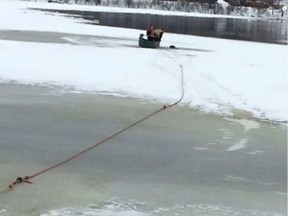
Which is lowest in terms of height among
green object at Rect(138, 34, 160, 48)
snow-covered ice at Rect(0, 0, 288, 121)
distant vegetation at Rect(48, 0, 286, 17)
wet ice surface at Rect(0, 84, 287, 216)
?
wet ice surface at Rect(0, 84, 287, 216)

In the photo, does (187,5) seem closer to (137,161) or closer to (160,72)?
(160,72)

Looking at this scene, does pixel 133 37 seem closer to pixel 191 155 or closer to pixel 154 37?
pixel 154 37

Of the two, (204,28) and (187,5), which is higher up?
(187,5)

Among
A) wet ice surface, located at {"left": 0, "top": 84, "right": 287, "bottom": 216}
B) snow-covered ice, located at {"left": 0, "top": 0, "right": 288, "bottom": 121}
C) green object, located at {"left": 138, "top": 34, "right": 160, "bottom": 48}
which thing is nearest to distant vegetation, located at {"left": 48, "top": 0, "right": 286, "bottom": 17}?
green object, located at {"left": 138, "top": 34, "right": 160, "bottom": 48}

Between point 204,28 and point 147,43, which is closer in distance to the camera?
point 147,43

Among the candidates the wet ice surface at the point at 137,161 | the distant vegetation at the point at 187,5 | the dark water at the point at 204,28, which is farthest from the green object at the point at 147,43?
the distant vegetation at the point at 187,5

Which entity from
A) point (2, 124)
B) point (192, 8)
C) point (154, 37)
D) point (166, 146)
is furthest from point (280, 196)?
point (192, 8)

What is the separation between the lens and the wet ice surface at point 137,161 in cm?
542

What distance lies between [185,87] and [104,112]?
3361 millimetres

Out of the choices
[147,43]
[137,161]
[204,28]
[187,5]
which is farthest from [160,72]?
[187,5]

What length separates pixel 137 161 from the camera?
22.5 ft

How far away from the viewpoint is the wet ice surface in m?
5.42

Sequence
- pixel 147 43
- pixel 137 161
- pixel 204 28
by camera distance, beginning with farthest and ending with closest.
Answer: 1. pixel 204 28
2. pixel 147 43
3. pixel 137 161

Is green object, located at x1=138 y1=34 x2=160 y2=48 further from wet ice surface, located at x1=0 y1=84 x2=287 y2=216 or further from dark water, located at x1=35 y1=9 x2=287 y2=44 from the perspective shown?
wet ice surface, located at x1=0 y1=84 x2=287 y2=216
